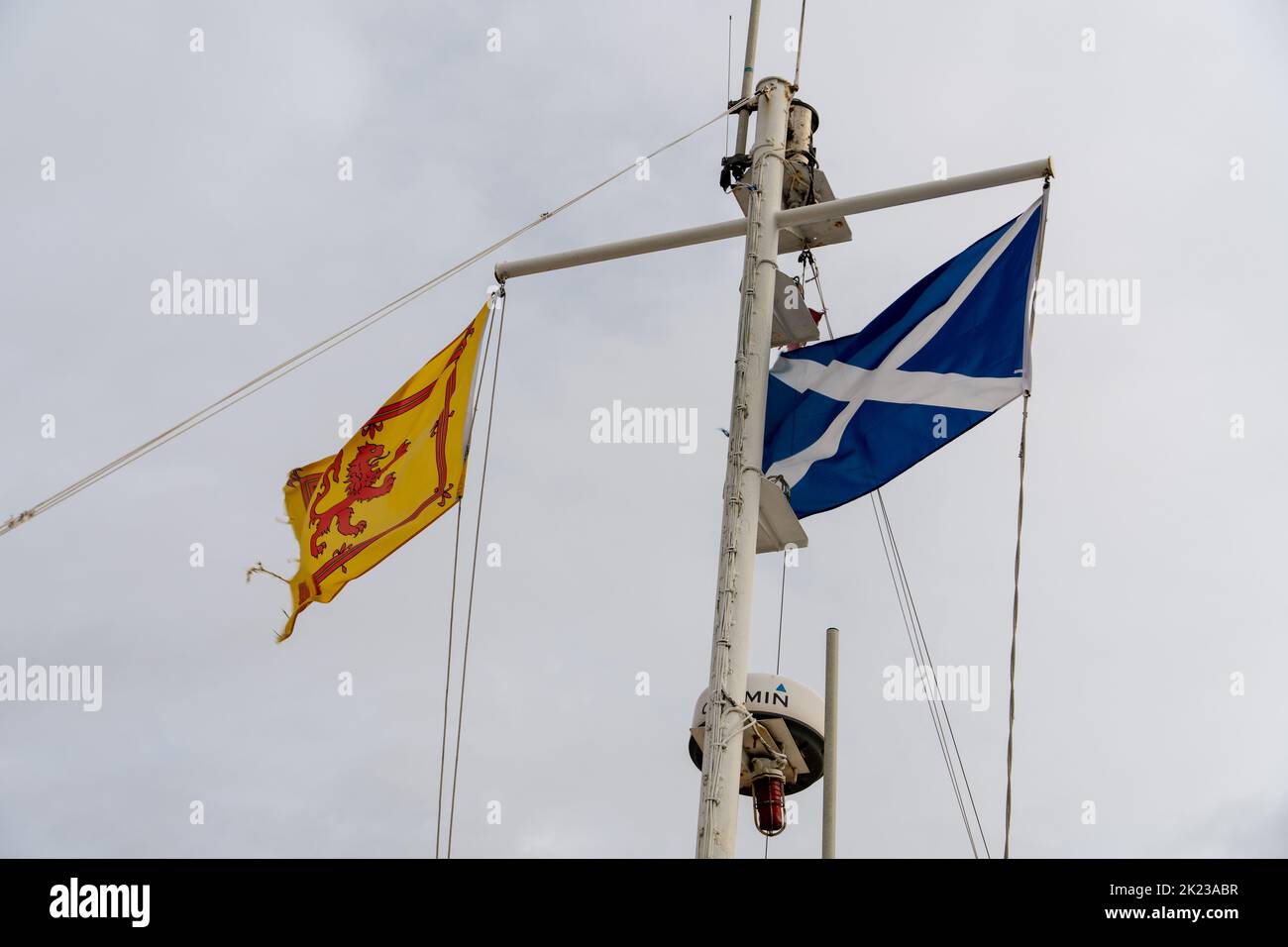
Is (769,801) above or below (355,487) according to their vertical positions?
below

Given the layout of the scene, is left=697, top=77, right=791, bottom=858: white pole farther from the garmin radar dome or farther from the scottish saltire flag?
the scottish saltire flag

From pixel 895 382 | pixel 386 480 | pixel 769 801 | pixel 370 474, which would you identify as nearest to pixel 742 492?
pixel 895 382

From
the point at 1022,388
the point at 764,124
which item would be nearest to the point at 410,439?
the point at 764,124

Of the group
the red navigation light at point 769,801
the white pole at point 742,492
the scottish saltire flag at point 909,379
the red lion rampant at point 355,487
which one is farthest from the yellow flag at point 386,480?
the red navigation light at point 769,801

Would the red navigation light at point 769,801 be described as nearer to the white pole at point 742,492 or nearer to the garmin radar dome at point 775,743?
the garmin radar dome at point 775,743

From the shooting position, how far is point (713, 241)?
12859 mm

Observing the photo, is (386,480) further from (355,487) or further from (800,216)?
(800,216)

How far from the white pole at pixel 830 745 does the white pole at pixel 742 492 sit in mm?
3892

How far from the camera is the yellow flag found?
1194 centimetres

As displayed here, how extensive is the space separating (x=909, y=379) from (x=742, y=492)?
1.79 metres

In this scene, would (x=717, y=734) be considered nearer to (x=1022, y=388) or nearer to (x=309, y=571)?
(x=1022, y=388)

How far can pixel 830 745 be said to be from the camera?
1509 cm

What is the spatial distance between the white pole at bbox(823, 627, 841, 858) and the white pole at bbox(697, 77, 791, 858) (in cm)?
389
